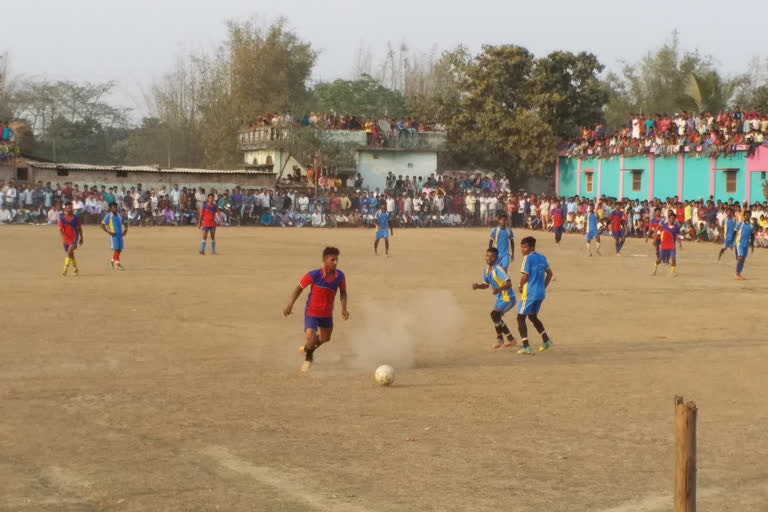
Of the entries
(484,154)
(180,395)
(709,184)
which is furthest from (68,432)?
(484,154)

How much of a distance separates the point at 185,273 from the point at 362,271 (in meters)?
3.98

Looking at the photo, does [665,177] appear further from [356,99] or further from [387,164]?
[356,99]

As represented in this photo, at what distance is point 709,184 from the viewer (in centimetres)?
4116

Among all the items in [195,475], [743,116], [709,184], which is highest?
[743,116]

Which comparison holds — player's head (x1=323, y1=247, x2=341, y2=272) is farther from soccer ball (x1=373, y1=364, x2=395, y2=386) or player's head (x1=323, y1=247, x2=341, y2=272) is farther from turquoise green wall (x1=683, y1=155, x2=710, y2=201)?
turquoise green wall (x1=683, y1=155, x2=710, y2=201)

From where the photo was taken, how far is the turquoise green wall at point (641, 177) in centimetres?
4497

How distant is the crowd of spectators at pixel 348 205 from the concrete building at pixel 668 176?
2.86ft

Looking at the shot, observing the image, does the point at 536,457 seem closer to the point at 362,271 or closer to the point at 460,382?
the point at 460,382

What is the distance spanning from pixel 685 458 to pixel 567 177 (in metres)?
48.4

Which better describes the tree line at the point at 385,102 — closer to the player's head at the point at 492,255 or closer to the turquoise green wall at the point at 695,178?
the turquoise green wall at the point at 695,178

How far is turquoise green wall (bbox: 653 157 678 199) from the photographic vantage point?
4312cm

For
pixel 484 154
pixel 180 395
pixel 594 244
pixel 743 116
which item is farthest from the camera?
pixel 484 154

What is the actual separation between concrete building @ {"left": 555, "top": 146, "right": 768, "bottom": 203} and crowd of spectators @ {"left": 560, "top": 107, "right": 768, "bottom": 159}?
0.35 metres

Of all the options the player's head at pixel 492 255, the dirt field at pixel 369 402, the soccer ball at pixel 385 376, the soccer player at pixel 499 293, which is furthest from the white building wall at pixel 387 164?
the soccer ball at pixel 385 376
